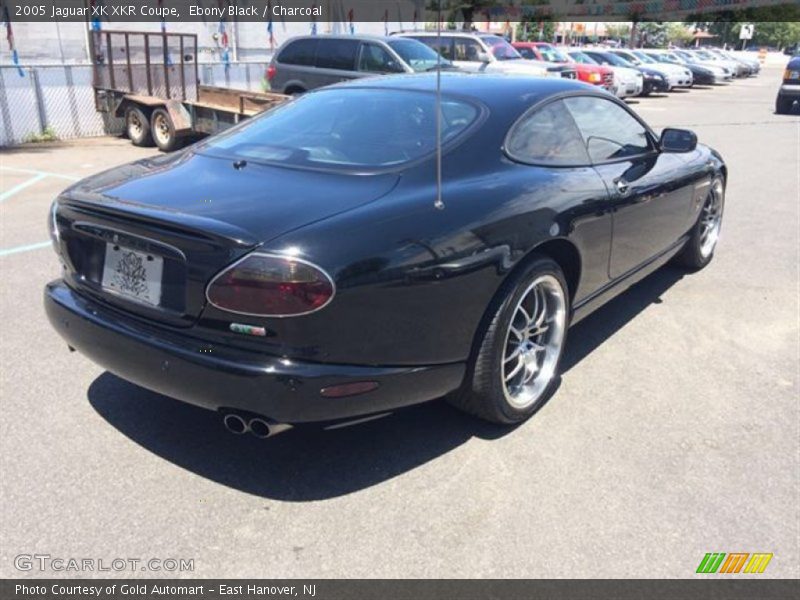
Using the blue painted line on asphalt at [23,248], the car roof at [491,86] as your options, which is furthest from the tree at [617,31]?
the car roof at [491,86]

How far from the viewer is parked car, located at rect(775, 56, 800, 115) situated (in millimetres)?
20172

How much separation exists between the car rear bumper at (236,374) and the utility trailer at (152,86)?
349 inches

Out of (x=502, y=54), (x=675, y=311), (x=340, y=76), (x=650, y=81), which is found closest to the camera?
(x=675, y=311)

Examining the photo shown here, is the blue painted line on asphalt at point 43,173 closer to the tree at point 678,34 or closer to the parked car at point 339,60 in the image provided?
Answer: the parked car at point 339,60

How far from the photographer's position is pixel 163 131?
38.3ft

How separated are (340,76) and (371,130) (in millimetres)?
9872

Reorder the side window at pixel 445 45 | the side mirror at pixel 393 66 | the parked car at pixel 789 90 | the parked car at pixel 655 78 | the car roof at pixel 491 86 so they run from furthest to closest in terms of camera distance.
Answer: the parked car at pixel 655 78 → the parked car at pixel 789 90 → the side window at pixel 445 45 → the side mirror at pixel 393 66 → the car roof at pixel 491 86

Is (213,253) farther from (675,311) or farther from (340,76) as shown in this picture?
(340,76)

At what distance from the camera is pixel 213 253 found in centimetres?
249

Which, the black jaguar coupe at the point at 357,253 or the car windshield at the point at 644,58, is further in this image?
the car windshield at the point at 644,58

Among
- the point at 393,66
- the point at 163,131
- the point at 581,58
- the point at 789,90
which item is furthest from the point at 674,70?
the point at 163,131

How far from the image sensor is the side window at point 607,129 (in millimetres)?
3957

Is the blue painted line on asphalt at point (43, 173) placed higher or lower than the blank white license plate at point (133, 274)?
lower
